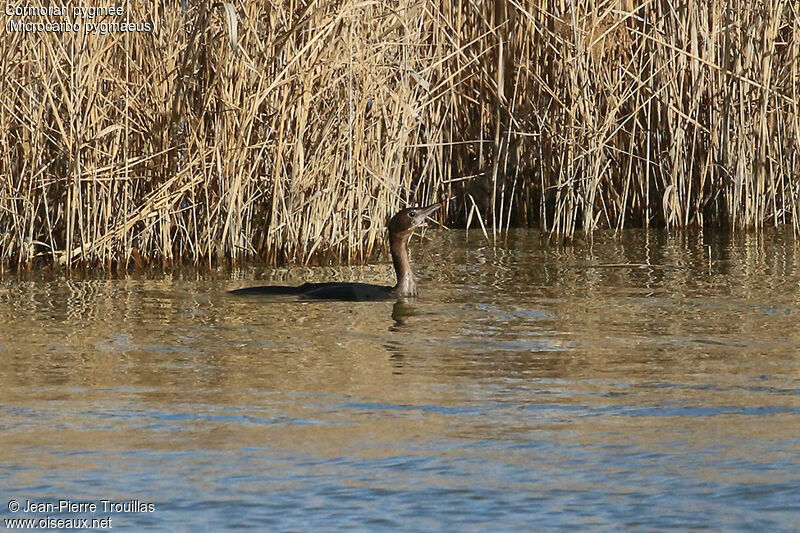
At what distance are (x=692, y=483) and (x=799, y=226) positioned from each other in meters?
6.84

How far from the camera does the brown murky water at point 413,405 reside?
4.31 meters

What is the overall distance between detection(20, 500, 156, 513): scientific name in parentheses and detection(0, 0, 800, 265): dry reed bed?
15.8 feet

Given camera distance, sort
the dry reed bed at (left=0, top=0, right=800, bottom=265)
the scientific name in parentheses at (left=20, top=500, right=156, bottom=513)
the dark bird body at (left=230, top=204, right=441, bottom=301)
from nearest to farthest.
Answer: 1. the scientific name in parentheses at (left=20, top=500, right=156, bottom=513)
2. the dark bird body at (left=230, top=204, right=441, bottom=301)
3. the dry reed bed at (left=0, top=0, right=800, bottom=265)

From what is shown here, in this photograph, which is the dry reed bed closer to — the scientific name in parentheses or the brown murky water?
the brown murky water

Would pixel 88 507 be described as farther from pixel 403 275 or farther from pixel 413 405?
pixel 403 275

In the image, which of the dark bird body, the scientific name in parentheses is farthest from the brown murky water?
the dark bird body

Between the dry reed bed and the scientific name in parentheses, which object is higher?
the dry reed bed

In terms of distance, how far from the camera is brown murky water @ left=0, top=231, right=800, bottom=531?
14.1ft

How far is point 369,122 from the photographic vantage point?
9.63 meters

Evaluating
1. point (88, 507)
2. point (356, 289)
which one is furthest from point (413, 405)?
point (356, 289)

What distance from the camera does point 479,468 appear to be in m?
4.61

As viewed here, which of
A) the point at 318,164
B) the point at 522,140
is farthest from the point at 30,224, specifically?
the point at 522,140

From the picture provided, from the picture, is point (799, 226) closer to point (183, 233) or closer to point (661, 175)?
point (661, 175)

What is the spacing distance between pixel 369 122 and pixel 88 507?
5.66 m
